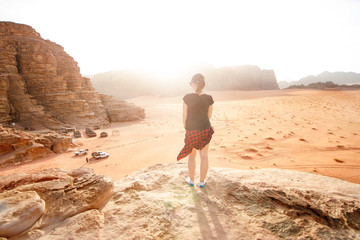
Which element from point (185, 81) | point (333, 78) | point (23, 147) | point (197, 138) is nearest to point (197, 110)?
point (197, 138)

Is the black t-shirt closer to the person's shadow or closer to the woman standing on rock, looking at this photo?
→ the woman standing on rock

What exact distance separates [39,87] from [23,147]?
41.3ft

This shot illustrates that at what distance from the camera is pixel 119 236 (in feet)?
5.56

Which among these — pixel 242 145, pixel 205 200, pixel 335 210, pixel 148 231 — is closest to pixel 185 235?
pixel 148 231

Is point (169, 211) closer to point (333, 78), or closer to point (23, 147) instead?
point (23, 147)

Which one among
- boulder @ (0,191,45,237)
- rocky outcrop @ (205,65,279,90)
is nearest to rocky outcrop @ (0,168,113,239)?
boulder @ (0,191,45,237)

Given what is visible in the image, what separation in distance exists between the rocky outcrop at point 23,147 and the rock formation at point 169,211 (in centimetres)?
548

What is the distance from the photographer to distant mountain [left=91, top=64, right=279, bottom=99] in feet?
174

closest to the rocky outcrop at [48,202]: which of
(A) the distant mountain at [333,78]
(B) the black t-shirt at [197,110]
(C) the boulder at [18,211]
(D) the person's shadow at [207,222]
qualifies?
(C) the boulder at [18,211]

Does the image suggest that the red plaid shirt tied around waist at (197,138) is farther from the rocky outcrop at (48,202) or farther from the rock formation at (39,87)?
the rock formation at (39,87)

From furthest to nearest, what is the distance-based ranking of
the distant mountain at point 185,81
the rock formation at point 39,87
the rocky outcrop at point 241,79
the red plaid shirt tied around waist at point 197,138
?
1. the distant mountain at point 185,81
2. the rocky outcrop at point 241,79
3. the rock formation at point 39,87
4. the red plaid shirt tied around waist at point 197,138

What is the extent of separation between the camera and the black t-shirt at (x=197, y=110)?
2.62 metres

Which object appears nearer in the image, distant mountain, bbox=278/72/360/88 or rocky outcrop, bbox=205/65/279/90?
rocky outcrop, bbox=205/65/279/90

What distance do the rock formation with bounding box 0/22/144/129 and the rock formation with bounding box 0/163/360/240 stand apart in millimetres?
14567
